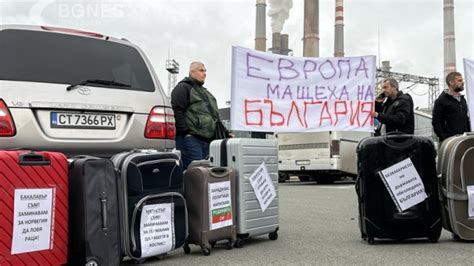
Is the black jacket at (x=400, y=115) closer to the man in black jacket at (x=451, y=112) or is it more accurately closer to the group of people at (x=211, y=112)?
the group of people at (x=211, y=112)

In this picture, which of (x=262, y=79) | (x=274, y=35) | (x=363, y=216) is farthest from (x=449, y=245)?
(x=274, y=35)

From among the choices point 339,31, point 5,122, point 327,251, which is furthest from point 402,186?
point 339,31

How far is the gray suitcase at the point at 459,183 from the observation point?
17.7 feet

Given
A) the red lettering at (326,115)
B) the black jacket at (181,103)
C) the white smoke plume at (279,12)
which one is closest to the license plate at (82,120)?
the black jacket at (181,103)

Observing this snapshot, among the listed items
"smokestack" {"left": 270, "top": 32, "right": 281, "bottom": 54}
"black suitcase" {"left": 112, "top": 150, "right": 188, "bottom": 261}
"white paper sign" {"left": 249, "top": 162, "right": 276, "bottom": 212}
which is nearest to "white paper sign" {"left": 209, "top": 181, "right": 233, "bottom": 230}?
"white paper sign" {"left": 249, "top": 162, "right": 276, "bottom": 212}

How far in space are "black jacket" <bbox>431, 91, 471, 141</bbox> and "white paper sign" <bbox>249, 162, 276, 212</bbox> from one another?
7.08 feet

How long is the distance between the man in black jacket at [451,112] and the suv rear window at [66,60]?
11.3ft

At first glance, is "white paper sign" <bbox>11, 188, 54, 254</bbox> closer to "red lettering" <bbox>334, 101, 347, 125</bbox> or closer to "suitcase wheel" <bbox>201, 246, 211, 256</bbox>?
"suitcase wheel" <bbox>201, 246, 211, 256</bbox>

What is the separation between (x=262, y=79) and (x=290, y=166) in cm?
1101

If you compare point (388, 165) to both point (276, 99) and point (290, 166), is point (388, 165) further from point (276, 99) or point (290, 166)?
point (290, 166)

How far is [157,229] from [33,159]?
1259 mm

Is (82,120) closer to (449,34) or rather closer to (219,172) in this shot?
(219,172)

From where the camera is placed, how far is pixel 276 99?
7.10 meters

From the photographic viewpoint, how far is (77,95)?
14.3 feet
